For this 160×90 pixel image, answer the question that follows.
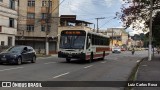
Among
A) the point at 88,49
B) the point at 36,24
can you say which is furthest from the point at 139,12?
the point at 36,24

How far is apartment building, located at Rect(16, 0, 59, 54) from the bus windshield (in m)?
50.6

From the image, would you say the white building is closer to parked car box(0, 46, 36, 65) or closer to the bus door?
the bus door

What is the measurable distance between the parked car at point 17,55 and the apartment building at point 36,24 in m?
52.8

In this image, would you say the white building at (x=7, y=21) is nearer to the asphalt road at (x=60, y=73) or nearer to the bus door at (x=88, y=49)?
the bus door at (x=88, y=49)

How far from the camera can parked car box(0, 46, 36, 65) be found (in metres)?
27.4

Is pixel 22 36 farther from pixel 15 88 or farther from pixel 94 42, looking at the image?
pixel 15 88

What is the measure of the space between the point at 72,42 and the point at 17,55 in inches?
243

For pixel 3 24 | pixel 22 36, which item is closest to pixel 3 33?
pixel 3 24

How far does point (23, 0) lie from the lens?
86188 millimetres

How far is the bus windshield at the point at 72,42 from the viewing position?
32312 mm

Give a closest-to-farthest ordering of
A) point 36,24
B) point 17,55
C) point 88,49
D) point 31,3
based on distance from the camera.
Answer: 1. point 17,55
2. point 88,49
3. point 36,24
4. point 31,3

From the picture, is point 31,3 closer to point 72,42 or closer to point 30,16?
point 30,16

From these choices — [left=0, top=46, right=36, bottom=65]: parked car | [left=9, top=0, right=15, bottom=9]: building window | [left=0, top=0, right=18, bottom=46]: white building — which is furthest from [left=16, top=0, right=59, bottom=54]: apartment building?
[left=0, top=46, right=36, bottom=65]: parked car

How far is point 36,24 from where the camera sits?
86188mm
